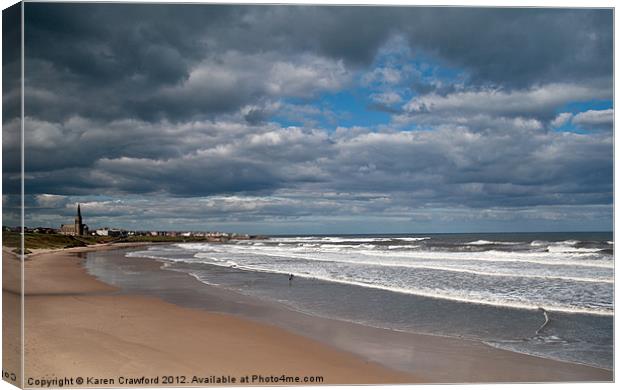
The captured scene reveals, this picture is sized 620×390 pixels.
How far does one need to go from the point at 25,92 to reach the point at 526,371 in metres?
5.39

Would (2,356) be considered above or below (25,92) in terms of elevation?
below

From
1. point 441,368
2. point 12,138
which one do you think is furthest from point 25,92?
point 441,368

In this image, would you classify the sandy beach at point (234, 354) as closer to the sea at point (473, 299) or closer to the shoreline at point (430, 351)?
the shoreline at point (430, 351)

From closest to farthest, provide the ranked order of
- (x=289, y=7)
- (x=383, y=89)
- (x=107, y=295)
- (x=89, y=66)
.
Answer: (x=289, y=7) < (x=89, y=66) < (x=383, y=89) < (x=107, y=295)

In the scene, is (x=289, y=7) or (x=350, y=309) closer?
(x=289, y=7)

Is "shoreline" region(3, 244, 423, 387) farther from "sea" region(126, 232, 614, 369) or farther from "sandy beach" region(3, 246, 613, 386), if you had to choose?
"sea" region(126, 232, 614, 369)

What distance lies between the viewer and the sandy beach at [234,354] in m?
4.46

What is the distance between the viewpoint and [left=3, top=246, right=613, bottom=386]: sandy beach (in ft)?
14.6

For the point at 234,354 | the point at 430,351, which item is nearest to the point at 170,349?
the point at 234,354

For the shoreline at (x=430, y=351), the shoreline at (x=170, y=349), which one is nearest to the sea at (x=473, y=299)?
the shoreline at (x=430, y=351)

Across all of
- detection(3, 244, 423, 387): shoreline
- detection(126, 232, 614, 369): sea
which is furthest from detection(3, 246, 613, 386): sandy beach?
detection(126, 232, 614, 369): sea

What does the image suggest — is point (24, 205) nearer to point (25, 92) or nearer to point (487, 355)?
point (25, 92)

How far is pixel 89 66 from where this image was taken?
530 centimetres

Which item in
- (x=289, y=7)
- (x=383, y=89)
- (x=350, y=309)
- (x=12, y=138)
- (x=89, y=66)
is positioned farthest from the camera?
(x=350, y=309)
